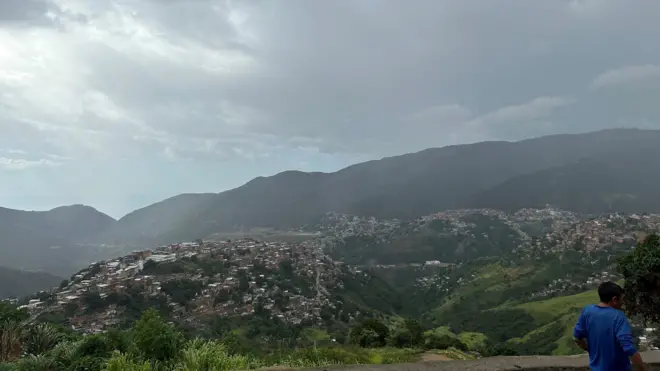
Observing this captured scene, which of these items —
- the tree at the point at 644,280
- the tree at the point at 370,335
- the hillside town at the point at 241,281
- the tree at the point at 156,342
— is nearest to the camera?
the tree at the point at 156,342

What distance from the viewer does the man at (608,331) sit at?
3.68 metres

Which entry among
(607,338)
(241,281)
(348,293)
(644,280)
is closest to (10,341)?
(607,338)

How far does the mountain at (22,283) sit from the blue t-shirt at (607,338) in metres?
99.0

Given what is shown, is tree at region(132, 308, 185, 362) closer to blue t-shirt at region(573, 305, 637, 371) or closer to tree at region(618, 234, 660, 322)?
blue t-shirt at region(573, 305, 637, 371)

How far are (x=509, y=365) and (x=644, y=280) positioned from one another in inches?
244

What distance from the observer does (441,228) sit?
14100 centimetres

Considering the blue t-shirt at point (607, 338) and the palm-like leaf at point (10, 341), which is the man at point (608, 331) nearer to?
the blue t-shirt at point (607, 338)

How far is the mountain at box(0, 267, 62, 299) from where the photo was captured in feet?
288

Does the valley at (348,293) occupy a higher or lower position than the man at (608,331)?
lower

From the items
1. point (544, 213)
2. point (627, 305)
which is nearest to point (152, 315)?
point (627, 305)

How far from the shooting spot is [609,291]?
12.3 feet

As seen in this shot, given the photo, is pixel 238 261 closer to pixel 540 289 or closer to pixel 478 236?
pixel 540 289

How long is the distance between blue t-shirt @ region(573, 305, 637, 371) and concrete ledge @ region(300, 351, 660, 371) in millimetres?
2314

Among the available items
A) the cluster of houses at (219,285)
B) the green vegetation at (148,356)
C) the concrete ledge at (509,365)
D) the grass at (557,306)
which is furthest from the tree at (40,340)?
the grass at (557,306)
